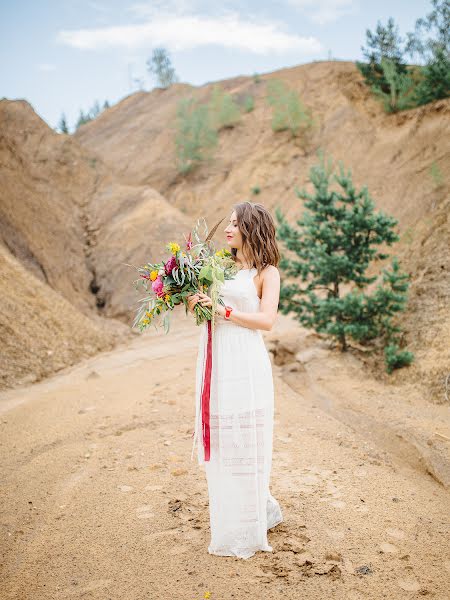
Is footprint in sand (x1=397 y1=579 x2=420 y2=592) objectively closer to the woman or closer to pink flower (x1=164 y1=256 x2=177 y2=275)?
the woman

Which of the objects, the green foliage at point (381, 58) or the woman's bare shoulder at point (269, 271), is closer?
the woman's bare shoulder at point (269, 271)

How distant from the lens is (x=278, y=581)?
2.88 metres

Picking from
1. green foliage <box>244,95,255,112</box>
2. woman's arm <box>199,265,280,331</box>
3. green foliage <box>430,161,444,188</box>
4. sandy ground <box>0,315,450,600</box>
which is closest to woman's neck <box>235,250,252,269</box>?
woman's arm <box>199,265,280,331</box>

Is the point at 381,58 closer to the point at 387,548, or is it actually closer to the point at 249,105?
the point at 249,105

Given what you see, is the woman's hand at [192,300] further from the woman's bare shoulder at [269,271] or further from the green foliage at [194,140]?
the green foliage at [194,140]

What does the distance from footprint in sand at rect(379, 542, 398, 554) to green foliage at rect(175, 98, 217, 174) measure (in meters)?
21.9

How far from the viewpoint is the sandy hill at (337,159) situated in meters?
8.20

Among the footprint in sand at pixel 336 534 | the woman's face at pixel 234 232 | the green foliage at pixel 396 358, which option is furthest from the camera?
the green foliage at pixel 396 358

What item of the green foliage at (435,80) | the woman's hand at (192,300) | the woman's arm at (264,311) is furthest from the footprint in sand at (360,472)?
the green foliage at (435,80)

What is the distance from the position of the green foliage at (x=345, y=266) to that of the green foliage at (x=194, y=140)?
15623 millimetres

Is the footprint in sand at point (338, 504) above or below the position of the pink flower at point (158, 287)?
below

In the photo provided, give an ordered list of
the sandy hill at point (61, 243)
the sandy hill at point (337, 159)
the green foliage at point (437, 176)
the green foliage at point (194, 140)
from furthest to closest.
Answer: the green foliage at point (194, 140) → the green foliage at point (437, 176) → the sandy hill at point (61, 243) → the sandy hill at point (337, 159)

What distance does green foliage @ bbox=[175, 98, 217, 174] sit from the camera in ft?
76.6

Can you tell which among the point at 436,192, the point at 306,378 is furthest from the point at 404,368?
the point at 436,192
